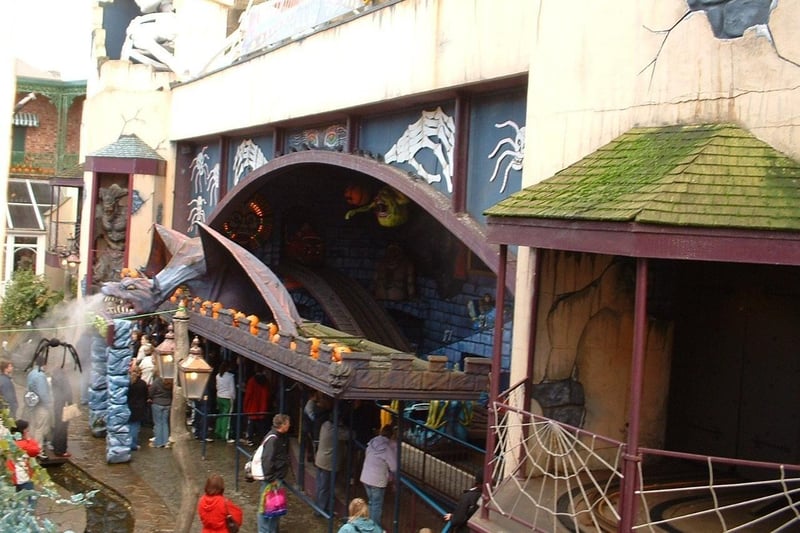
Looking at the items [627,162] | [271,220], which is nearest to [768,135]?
[627,162]

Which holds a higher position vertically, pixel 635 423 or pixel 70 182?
pixel 70 182

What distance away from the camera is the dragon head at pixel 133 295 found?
13.5 meters

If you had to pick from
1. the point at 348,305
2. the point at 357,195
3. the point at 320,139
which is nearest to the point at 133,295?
the point at 320,139

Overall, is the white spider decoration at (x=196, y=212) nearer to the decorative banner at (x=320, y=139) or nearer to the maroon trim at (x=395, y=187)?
the maroon trim at (x=395, y=187)

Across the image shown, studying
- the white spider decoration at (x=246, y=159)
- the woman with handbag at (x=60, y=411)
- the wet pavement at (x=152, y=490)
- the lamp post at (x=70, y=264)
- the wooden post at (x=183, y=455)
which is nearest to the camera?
the wooden post at (x=183, y=455)

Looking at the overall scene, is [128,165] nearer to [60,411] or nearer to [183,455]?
[60,411]

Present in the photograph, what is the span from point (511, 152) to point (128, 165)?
12695 millimetres

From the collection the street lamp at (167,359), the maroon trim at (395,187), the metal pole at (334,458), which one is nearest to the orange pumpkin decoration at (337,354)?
the metal pole at (334,458)

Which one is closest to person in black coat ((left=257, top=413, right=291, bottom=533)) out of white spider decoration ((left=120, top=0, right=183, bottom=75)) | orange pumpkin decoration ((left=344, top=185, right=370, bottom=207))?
orange pumpkin decoration ((left=344, top=185, right=370, bottom=207))

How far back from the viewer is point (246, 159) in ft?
53.3

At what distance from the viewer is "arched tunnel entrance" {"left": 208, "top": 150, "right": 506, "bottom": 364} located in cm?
1493

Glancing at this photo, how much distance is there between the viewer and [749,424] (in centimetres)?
772

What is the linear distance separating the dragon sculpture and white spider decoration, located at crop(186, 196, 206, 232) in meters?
3.47

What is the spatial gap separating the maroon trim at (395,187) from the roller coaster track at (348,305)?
2179 mm
